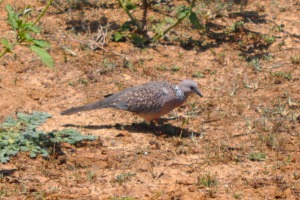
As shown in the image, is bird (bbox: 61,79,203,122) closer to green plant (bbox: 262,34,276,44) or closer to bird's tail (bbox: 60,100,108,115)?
bird's tail (bbox: 60,100,108,115)

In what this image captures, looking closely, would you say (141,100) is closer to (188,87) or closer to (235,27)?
(188,87)

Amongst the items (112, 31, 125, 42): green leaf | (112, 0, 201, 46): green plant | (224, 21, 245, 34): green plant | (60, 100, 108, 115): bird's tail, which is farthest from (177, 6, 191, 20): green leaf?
(60, 100, 108, 115): bird's tail

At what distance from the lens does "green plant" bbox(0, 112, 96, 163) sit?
614 cm

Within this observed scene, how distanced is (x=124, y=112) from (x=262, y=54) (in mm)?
2474

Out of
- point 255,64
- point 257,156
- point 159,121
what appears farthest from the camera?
point 255,64

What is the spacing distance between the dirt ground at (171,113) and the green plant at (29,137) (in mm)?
86

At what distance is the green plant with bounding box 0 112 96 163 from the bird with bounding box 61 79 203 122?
482 millimetres

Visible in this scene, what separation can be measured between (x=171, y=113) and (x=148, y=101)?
66 centimetres

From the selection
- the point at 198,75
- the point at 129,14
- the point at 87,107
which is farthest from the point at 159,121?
the point at 129,14

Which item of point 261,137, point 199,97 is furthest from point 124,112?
point 261,137

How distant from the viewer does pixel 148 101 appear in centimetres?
715

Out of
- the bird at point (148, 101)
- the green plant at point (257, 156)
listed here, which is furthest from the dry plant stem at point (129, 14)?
the green plant at point (257, 156)

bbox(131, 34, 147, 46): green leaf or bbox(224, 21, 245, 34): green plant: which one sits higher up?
bbox(224, 21, 245, 34): green plant

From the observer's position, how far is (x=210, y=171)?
245 inches
